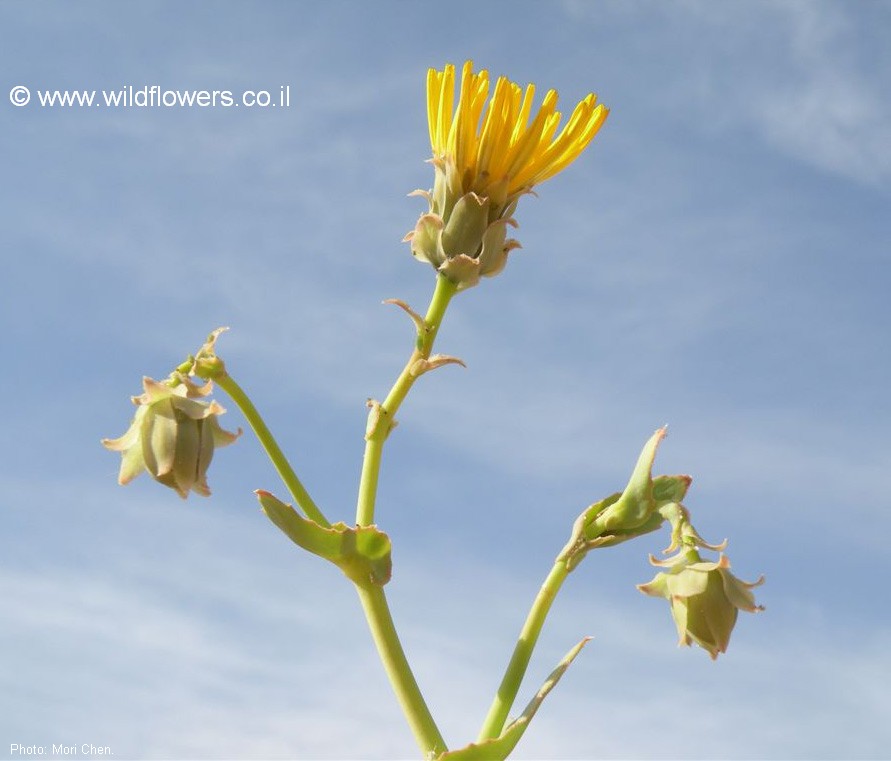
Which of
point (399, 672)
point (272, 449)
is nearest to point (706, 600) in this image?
point (399, 672)

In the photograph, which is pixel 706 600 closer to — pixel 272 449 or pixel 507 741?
pixel 507 741

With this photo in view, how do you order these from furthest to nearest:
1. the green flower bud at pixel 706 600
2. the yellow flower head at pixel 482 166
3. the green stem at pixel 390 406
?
the yellow flower head at pixel 482 166 < the green stem at pixel 390 406 < the green flower bud at pixel 706 600

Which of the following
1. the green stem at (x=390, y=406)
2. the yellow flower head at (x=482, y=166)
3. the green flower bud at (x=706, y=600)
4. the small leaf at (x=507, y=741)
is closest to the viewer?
the small leaf at (x=507, y=741)

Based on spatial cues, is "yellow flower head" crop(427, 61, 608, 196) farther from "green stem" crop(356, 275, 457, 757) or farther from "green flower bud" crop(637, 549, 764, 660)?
"green flower bud" crop(637, 549, 764, 660)

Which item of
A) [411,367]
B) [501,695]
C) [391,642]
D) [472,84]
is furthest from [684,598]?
[472,84]

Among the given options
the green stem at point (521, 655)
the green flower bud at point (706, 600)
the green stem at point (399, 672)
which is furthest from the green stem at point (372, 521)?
the green flower bud at point (706, 600)

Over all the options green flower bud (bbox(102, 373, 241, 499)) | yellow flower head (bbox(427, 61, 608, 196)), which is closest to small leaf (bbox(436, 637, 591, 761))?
green flower bud (bbox(102, 373, 241, 499))

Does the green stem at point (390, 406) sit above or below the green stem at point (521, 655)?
above

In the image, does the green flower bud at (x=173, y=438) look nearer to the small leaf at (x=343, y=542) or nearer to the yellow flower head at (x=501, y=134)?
the small leaf at (x=343, y=542)
